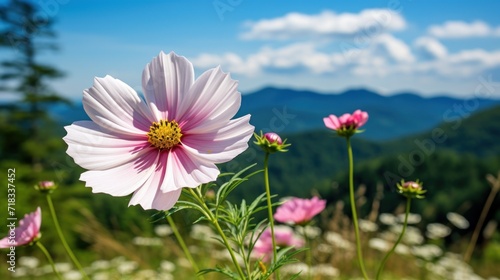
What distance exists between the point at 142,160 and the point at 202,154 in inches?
4.1

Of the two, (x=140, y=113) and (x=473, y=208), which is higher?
(x=140, y=113)

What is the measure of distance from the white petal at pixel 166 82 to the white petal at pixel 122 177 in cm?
7

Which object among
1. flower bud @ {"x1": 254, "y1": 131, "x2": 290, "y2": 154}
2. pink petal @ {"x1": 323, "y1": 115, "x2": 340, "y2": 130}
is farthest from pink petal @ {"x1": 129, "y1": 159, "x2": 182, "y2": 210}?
pink petal @ {"x1": 323, "y1": 115, "x2": 340, "y2": 130}

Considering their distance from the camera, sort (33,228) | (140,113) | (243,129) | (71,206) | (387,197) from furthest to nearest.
Result: (387,197), (71,206), (33,228), (140,113), (243,129)

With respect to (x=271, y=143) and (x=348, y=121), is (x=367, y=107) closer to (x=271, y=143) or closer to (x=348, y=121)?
(x=348, y=121)

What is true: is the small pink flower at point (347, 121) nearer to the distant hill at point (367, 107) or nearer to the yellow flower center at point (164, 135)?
the yellow flower center at point (164, 135)

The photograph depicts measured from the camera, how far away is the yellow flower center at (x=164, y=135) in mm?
599

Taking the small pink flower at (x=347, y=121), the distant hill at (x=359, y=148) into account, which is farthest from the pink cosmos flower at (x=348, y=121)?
the distant hill at (x=359, y=148)

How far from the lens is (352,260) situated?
4.11m

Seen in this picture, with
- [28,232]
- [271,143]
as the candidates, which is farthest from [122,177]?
[28,232]

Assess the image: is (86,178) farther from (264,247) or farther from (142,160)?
(264,247)

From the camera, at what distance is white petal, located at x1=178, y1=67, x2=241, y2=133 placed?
0.54 metres

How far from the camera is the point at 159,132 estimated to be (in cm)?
60

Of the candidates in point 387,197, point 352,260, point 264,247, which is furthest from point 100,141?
point 387,197
